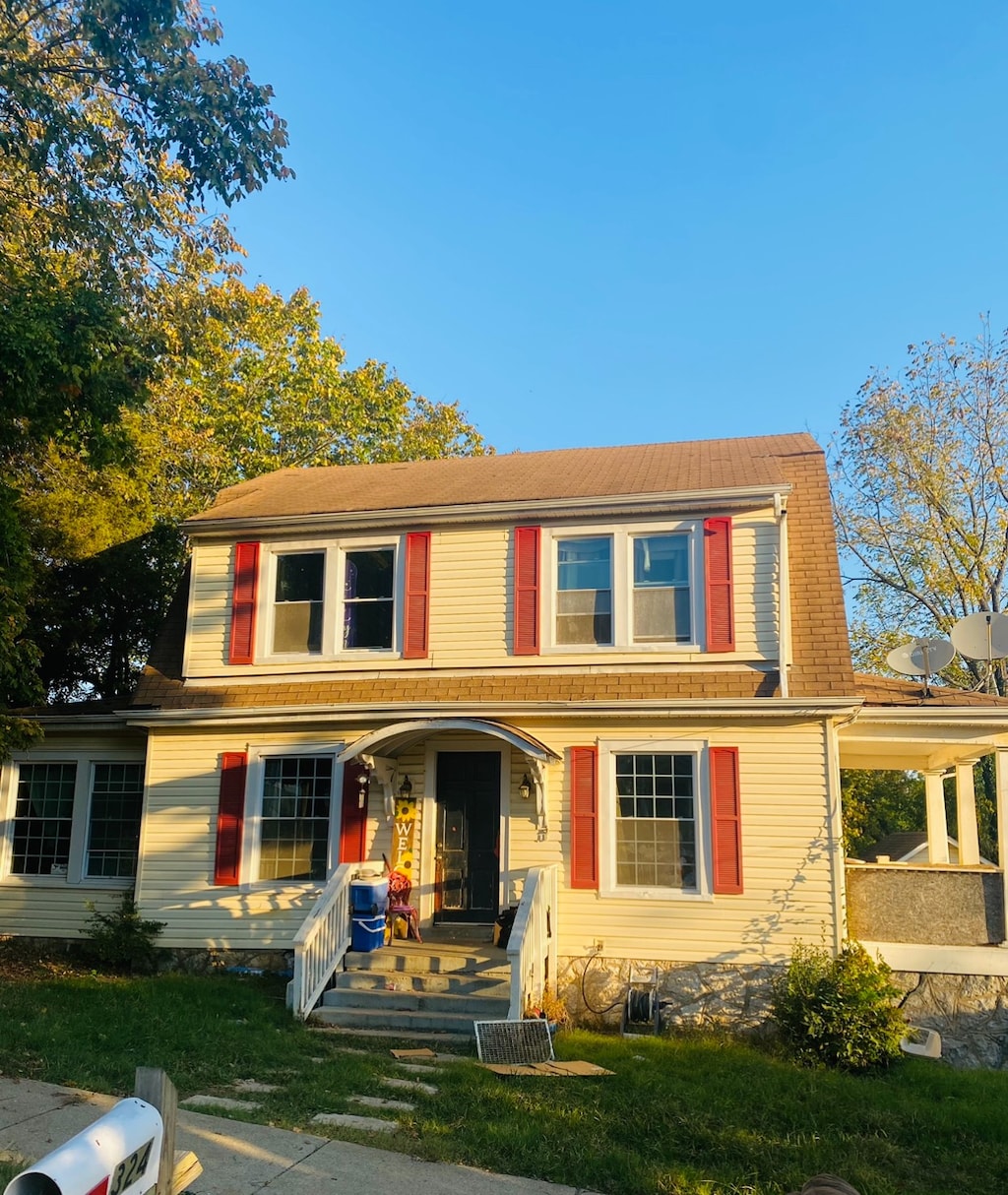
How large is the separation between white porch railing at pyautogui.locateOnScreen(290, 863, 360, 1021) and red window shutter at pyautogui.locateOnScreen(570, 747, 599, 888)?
2484mm

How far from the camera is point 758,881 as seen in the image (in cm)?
1089

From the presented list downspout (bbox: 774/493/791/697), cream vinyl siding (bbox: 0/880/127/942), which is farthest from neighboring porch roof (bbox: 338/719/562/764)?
cream vinyl siding (bbox: 0/880/127/942)

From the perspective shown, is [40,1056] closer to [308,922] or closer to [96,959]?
[308,922]

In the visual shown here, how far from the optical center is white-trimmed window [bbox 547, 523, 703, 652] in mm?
11969

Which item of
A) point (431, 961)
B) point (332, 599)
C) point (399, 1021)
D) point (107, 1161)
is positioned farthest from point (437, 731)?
point (107, 1161)

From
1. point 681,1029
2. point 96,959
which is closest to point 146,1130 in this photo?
point 681,1029

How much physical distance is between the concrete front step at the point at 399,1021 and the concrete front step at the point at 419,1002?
49mm

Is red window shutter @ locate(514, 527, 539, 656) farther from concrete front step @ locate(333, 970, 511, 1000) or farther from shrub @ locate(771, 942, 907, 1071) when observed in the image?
shrub @ locate(771, 942, 907, 1071)

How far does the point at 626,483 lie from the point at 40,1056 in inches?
340

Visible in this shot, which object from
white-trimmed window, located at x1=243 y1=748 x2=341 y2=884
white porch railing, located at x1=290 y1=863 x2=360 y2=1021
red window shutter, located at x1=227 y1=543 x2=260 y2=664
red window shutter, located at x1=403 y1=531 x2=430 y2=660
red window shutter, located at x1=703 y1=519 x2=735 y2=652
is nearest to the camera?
white porch railing, located at x1=290 y1=863 x2=360 y2=1021

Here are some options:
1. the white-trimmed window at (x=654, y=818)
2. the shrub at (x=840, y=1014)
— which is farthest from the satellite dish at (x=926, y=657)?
the shrub at (x=840, y=1014)

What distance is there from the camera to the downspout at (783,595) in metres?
11.3

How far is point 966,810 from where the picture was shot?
43.1 feet

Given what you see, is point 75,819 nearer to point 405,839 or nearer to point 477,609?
point 405,839
